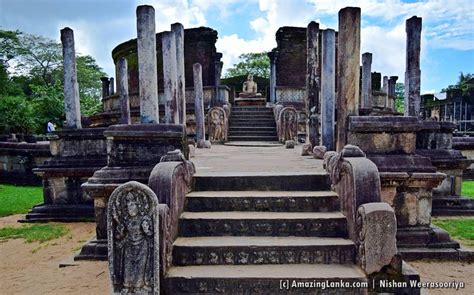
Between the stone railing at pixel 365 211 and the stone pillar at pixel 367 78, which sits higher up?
the stone pillar at pixel 367 78

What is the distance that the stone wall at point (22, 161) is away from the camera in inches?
505

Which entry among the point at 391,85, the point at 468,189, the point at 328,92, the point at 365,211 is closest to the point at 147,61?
the point at 328,92

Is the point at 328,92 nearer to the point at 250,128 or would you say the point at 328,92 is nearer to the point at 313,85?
the point at 313,85

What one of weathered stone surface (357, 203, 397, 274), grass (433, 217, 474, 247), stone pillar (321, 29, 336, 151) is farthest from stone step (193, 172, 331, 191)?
grass (433, 217, 474, 247)

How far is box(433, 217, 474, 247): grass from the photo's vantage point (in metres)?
5.61

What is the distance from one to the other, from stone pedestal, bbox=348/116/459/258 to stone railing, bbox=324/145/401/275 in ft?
2.81

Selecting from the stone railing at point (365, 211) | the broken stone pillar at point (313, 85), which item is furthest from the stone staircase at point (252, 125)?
the stone railing at point (365, 211)

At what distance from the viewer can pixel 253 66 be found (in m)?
42.7

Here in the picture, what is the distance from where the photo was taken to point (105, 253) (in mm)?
4648

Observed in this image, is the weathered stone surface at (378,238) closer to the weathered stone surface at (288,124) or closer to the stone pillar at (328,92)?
the stone pillar at (328,92)

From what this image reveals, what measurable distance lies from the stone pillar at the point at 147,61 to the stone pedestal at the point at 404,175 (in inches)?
119

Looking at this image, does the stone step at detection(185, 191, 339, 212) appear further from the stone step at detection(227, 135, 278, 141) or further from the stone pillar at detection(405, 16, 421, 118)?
the stone step at detection(227, 135, 278, 141)

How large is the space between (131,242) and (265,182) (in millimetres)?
1925

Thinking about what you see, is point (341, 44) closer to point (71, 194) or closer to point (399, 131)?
point (399, 131)
